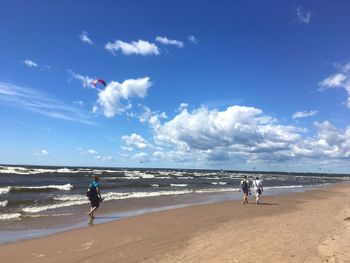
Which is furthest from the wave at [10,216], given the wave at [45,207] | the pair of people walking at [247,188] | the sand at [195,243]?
the pair of people walking at [247,188]

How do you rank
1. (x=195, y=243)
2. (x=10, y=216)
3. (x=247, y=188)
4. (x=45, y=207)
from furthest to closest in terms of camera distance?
(x=247, y=188)
(x=45, y=207)
(x=10, y=216)
(x=195, y=243)

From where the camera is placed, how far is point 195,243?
439 inches

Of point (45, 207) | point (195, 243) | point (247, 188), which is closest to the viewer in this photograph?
point (195, 243)

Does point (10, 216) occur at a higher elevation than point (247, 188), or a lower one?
lower

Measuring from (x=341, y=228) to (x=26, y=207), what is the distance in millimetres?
15541

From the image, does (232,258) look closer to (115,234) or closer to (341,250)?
(341,250)

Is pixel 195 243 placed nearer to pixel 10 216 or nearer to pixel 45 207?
pixel 10 216

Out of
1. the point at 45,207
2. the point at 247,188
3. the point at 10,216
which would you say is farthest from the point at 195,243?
the point at 247,188

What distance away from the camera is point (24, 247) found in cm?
1114

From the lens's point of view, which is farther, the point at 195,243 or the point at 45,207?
the point at 45,207

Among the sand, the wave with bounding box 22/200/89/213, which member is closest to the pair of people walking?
the sand

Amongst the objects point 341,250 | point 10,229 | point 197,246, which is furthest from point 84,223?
point 341,250

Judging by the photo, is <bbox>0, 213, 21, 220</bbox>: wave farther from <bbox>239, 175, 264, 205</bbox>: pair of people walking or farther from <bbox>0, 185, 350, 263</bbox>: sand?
<bbox>239, 175, 264, 205</bbox>: pair of people walking

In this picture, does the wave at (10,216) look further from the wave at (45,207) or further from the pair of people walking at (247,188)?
the pair of people walking at (247,188)
